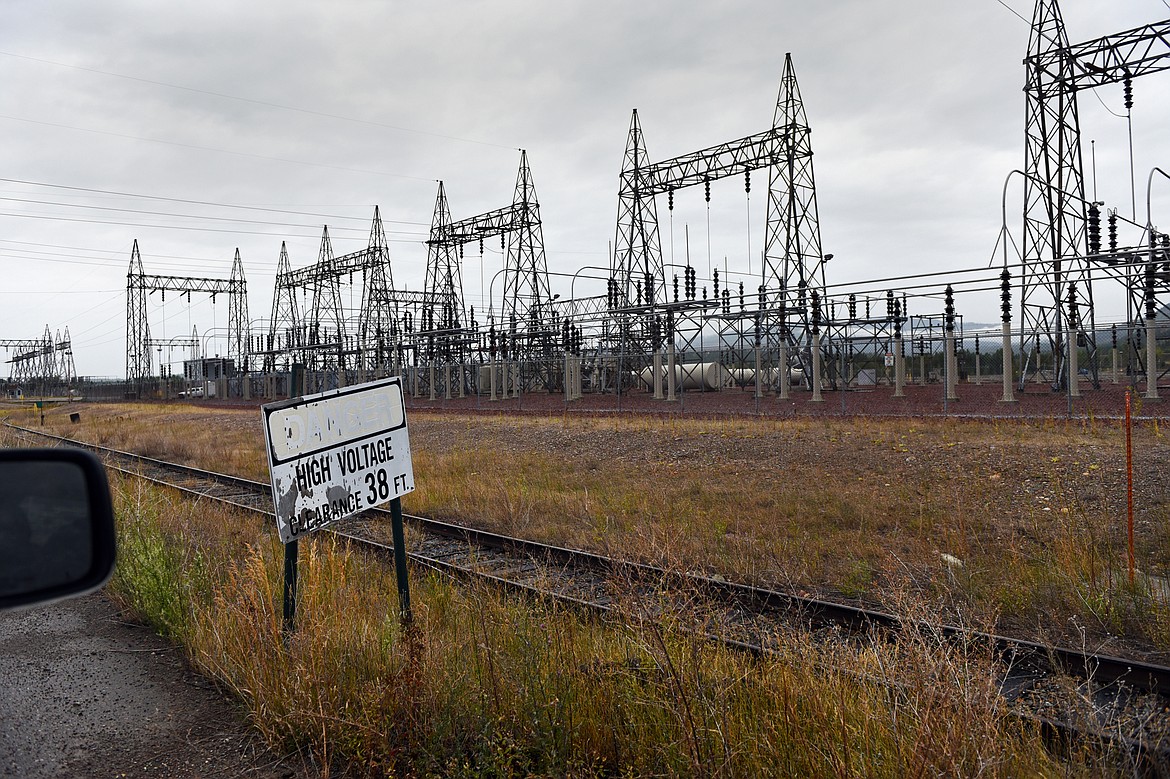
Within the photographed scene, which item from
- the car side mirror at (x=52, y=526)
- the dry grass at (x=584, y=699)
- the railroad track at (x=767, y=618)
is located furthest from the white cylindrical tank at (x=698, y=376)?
the car side mirror at (x=52, y=526)

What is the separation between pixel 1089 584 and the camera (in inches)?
272

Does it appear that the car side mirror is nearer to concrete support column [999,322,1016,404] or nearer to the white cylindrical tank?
concrete support column [999,322,1016,404]

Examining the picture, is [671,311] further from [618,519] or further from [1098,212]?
[618,519]

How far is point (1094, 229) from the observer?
23.0 meters

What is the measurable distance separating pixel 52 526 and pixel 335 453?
2.40 metres

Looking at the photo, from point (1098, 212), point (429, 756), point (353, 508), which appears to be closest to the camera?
point (429, 756)

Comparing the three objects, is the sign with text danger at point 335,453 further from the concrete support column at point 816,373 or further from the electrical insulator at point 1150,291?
the electrical insulator at point 1150,291

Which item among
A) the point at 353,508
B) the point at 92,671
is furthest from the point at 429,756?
the point at 92,671

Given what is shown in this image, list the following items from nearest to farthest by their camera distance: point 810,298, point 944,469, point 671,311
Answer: point 944,469
point 810,298
point 671,311

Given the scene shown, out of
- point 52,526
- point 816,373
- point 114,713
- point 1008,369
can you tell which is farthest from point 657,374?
point 52,526

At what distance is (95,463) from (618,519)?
851 cm

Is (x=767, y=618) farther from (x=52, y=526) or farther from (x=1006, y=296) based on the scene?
(x=1006, y=296)

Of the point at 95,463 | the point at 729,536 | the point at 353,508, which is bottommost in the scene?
the point at 729,536

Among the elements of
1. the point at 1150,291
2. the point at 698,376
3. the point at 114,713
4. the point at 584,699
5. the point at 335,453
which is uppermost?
the point at 1150,291
